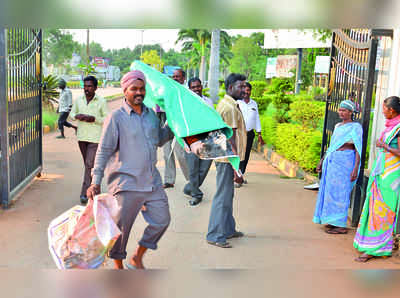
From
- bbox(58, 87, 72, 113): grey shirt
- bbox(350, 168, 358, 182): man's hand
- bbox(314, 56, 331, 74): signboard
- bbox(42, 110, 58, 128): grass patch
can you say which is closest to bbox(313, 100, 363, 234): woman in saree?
bbox(350, 168, 358, 182): man's hand

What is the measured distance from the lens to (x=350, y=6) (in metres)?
0.74

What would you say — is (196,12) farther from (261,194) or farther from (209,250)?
(261,194)

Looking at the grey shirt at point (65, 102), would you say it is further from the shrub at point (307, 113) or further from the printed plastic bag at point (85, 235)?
the printed plastic bag at point (85, 235)

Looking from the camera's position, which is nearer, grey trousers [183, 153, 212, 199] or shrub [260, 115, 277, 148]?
grey trousers [183, 153, 212, 199]

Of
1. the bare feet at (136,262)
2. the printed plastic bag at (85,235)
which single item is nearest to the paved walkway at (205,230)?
the bare feet at (136,262)

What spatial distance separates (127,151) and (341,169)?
2.67 m

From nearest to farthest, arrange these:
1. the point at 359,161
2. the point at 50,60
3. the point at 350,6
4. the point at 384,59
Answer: the point at 350,6
the point at 359,161
the point at 384,59
the point at 50,60

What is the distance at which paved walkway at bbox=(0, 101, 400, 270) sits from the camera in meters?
4.23

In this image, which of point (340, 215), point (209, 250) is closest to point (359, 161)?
point (340, 215)

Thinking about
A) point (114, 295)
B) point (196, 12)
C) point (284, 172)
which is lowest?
point (284, 172)

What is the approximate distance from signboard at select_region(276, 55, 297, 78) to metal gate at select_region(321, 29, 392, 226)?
29678mm

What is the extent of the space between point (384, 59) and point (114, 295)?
5314 millimetres

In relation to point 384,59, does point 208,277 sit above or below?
below

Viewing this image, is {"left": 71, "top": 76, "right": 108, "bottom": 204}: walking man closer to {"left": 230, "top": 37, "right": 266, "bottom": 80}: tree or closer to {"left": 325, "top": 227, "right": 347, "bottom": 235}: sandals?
{"left": 325, "top": 227, "right": 347, "bottom": 235}: sandals
